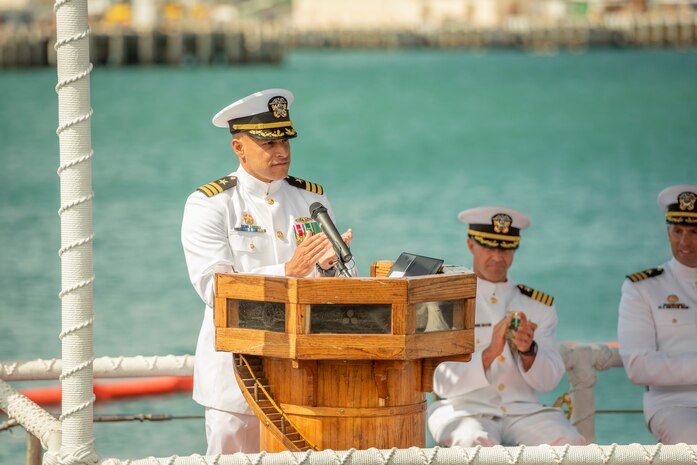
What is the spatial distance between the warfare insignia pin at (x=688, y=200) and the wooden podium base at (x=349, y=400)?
1.95 m

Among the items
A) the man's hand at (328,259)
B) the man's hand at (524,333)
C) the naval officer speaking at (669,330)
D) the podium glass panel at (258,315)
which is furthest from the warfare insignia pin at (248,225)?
the naval officer speaking at (669,330)

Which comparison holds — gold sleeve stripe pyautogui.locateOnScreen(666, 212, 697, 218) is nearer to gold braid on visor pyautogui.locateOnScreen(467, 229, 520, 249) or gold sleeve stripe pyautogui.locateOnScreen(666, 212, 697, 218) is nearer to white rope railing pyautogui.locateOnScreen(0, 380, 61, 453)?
gold braid on visor pyautogui.locateOnScreen(467, 229, 520, 249)

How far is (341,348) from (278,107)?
3.62ft

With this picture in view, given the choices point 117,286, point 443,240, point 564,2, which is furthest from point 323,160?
point 564,2

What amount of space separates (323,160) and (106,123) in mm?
13273

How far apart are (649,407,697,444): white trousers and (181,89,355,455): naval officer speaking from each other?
176 cm

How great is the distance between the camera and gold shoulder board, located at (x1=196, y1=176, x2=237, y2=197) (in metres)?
4.98

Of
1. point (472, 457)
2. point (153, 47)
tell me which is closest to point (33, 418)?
point (472, 457)

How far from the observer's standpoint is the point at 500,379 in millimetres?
5945

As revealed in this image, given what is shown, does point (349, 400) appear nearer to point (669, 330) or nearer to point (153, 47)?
point (669, 330)

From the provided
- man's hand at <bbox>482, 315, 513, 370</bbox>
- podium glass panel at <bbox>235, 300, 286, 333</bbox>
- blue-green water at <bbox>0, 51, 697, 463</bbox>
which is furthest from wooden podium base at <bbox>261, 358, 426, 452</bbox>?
blue-green water at <bbox>0, 51, 697, 463</bbox>

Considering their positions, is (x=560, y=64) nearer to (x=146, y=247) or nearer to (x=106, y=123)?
(x=106, y=123)

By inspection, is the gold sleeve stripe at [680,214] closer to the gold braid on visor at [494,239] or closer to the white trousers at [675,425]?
the gold braid on visor at [494,239]

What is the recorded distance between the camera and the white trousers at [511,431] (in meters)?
5.69
